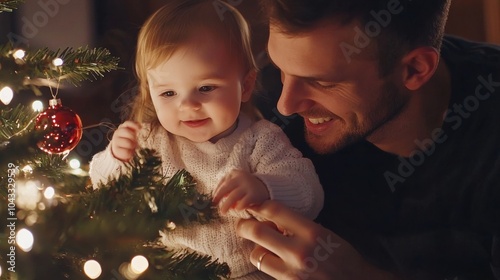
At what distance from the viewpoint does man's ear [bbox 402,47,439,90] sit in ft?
3.57

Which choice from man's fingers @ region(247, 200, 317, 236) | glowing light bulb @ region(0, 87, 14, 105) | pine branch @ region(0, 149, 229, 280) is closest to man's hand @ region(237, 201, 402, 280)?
man's fingers @ region(247, 200, 317, 236)

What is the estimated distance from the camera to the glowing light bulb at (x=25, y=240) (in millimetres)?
884

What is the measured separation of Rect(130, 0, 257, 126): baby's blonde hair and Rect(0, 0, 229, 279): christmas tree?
0.30ft

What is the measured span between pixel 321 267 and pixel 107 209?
16.5 inches

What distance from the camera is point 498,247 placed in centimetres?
107

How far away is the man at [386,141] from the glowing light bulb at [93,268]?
1.00ft

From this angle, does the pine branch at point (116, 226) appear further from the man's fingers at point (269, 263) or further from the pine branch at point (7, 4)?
the pine branch at point (7, 4)

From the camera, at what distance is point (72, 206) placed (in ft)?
3.01

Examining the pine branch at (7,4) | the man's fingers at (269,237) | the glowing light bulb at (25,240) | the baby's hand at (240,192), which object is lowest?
the man's fingers at (269,237)

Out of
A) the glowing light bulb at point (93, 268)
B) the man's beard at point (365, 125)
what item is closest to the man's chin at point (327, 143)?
the man's beard at point (365, 125)

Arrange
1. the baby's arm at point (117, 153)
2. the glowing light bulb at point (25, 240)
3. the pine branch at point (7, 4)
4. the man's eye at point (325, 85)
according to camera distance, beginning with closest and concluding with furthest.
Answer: the glowing light bulb at point (25, 240) < the pine branch at point (7, 4) < the man's eye at point (325, 85) < the baby's arm at point (117, 153)

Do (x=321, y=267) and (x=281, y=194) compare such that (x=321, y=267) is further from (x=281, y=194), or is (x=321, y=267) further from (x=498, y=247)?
(x=498, y=247)

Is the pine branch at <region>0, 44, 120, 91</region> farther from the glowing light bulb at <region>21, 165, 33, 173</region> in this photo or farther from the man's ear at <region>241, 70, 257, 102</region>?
the man's ear at <region>241, 70, 257, 102</region>

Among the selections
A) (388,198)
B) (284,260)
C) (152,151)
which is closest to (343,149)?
(388,198)
